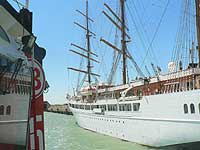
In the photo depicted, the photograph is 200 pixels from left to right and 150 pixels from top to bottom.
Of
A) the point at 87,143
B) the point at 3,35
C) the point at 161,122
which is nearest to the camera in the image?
the point at 3,35

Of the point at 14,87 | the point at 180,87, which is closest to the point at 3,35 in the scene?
the point at 14,87

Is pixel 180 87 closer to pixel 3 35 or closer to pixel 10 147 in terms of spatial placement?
pixel 10 147

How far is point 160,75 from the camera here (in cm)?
2100

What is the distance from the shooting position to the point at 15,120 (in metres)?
4.46

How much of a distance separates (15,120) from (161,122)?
1439 cm

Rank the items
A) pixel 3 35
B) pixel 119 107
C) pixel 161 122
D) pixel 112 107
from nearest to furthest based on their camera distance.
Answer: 1. pixel 3 35
2. pixel 161 122
3. pixel 119 107
4. pixel 112 107

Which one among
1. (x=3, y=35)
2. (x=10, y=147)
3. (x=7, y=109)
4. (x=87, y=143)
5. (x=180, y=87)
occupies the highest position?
(x=180, y=87)

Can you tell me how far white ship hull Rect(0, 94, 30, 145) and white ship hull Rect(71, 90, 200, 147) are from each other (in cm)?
1245

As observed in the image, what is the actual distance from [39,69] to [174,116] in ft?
43.6

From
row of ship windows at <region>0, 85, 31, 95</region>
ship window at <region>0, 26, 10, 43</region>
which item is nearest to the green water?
row of ship windows at <region>0, 85, 31, 95</region>

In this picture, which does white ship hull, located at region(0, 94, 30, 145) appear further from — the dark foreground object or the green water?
the green water

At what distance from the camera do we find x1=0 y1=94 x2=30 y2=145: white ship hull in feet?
14.3

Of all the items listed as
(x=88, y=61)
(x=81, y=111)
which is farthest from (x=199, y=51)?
(x=88, y=61)

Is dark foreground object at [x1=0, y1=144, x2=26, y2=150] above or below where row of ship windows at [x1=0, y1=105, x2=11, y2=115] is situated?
below
